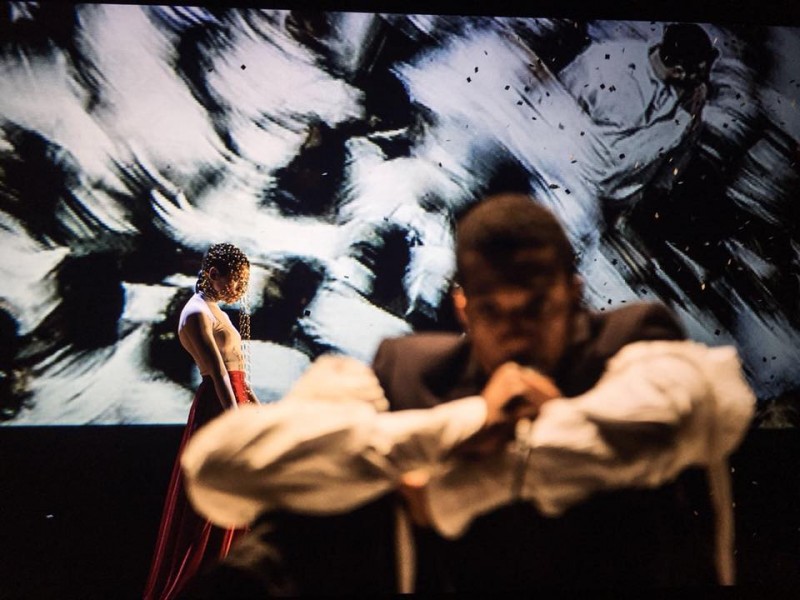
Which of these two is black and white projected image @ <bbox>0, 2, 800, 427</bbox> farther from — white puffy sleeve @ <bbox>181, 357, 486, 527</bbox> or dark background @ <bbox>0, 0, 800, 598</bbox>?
white puffy sleeve @ <bbox>181, 357, 486, 527</bbox>

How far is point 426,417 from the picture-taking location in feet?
3.67

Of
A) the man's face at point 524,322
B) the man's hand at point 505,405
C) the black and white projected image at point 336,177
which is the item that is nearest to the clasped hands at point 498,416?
the man's hand at point 505,405

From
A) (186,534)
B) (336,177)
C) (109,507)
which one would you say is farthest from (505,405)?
(109,507)

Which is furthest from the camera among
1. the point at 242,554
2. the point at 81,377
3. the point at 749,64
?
the point at 749,64

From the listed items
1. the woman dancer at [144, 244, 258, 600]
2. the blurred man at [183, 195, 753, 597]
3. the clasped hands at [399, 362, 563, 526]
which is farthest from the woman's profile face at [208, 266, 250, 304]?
the clasped hands at [399, 362, 563, 526]

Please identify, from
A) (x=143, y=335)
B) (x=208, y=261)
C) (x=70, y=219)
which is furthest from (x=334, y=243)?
(x=70, y=219)

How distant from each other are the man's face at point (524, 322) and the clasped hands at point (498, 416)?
0.10 m

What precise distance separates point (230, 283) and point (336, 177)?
38cm

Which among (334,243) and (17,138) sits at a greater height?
(334,243)

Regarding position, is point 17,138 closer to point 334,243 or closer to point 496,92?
point 334,243

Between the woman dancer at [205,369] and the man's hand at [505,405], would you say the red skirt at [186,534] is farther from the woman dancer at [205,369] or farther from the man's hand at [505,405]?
the man's hand at [505,405]

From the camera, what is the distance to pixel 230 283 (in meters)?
1.98

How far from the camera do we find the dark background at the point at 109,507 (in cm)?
195

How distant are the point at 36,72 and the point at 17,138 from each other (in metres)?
0.17
